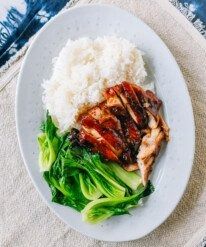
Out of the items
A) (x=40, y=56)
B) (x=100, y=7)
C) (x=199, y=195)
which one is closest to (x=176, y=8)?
(x=100, y=7)

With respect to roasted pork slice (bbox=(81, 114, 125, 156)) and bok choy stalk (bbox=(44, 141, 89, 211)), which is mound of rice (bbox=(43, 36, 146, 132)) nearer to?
roasted pork slice (bbox=(81, 114, 125, 156))

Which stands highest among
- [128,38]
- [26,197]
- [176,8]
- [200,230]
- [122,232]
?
[176,8]

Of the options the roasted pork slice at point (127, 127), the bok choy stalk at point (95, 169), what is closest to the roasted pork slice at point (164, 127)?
the roasted pork slice at point (127, 127)

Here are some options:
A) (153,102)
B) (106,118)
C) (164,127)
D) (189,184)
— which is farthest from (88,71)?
(189,184)

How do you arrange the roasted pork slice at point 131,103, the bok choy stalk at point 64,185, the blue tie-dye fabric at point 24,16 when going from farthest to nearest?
the blue tie-dye fabric at point 24,16
the bok choy stalk at point 64,185
the roasted pork slice at point 131,103

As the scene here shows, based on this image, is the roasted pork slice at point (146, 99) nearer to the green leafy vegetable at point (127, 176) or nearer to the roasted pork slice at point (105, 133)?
the roasted pork slice at point (105, 133)

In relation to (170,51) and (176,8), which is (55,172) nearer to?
(170,51)

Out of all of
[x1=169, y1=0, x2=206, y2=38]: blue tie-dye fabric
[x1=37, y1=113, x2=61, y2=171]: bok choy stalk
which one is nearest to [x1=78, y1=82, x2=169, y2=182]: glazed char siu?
[x1=37, y1=113, x2=61, y2=171]: bok choy stalk

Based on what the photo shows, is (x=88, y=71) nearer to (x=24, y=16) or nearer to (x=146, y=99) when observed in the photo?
(x=146, y=99)
